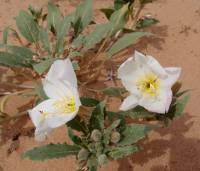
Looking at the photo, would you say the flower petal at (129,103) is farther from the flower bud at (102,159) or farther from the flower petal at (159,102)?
the flower bud at (102,159)

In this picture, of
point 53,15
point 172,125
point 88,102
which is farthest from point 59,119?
point 53,15

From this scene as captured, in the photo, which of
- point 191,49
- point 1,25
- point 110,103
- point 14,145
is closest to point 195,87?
point 191,49

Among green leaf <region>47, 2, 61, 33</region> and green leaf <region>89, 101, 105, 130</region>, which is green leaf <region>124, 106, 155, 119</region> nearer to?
green leaf <region>89, 101, 105, 130</region>

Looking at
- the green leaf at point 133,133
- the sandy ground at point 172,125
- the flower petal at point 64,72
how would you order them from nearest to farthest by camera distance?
→ 1. the flower petal at point 64,72
2. the green leaf at point 133,133
3. the sandy ground at point 172,125

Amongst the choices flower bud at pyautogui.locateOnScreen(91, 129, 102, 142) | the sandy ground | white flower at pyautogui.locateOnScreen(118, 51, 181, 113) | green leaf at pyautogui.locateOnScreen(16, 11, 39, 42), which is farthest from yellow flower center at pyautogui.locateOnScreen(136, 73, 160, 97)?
green leaf at pyautogui.locateOnScreen(16, 11, 39, 42)

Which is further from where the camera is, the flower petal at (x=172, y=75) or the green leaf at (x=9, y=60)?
the green leaf at (x=9, y=60)

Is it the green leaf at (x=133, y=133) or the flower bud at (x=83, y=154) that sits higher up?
the green leaf at (x=133, y=133)

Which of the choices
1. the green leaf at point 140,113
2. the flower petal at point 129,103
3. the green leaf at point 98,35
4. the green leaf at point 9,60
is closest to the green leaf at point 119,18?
the green leaf at point 98,35
